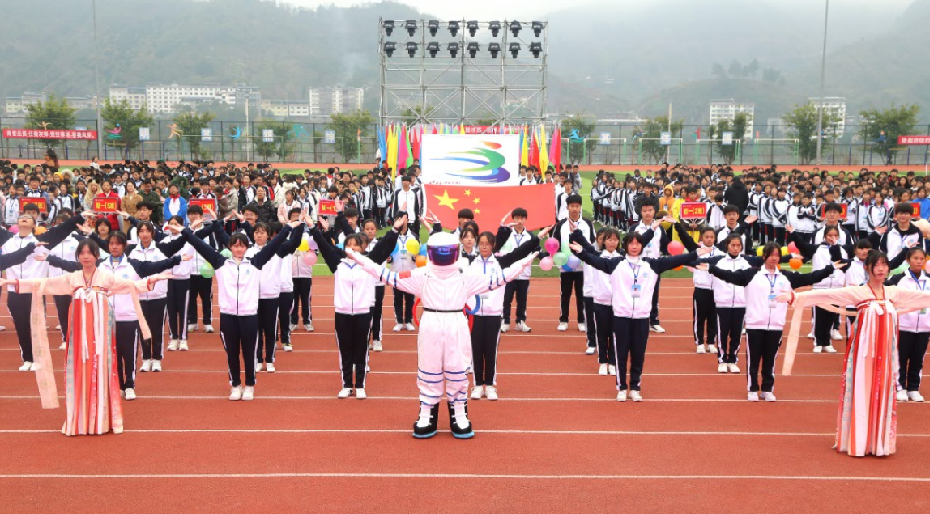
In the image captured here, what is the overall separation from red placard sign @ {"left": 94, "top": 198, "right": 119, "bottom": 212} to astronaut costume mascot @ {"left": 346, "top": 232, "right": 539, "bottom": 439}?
590cm

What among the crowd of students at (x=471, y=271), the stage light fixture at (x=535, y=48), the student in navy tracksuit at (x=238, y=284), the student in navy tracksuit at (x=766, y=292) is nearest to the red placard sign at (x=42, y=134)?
the stage light fixture at (x=535, y=48)

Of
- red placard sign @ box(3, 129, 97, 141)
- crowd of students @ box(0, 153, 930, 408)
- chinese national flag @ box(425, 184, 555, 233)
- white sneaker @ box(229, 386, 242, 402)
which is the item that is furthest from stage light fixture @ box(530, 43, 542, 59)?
red placard sign @ box(3, 129, 97, 141)

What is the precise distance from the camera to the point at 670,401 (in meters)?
8.84

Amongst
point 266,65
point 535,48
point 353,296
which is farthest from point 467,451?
point 266,65

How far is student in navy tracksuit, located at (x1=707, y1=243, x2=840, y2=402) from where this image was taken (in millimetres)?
8344

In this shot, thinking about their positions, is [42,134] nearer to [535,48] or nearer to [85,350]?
[535,48]

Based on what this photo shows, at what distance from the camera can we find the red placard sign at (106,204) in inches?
455

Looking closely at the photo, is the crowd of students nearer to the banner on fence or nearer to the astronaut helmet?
the astronaut helmet

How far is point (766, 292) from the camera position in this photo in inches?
328

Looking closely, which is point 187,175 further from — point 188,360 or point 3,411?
point 3,411

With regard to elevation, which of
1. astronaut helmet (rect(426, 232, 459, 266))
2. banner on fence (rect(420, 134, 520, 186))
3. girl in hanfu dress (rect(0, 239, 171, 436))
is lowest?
girl in hanfu dress (rect(0, 239, 171, 436))

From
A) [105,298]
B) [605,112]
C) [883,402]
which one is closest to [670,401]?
[883,402]

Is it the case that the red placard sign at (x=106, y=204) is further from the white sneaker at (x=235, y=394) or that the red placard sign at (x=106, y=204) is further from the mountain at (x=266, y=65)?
the mountain at (x=266, y=65)

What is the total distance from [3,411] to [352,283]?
360 centimetres
